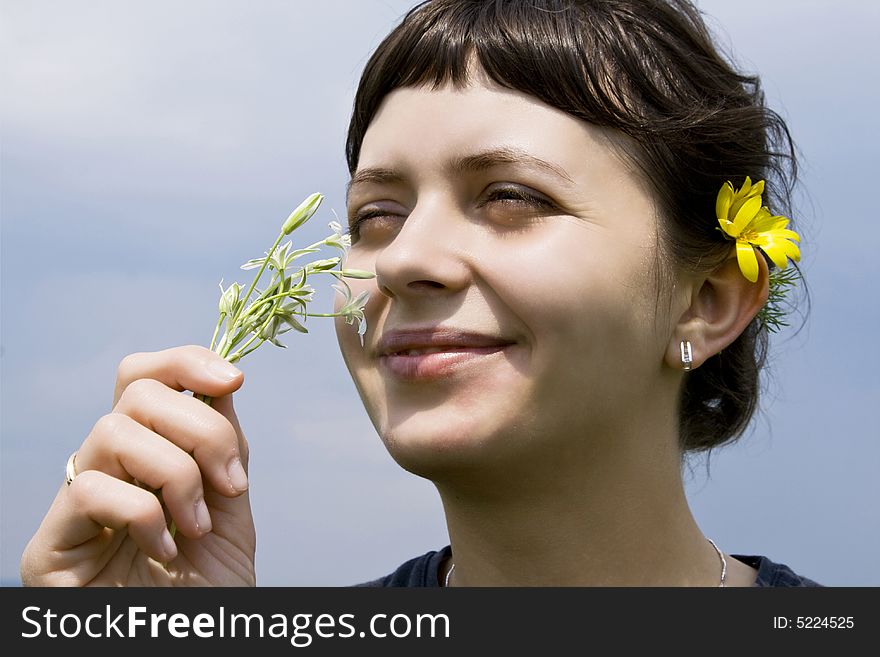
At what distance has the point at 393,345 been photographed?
235 centimetres

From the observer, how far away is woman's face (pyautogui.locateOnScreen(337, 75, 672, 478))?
222 centimetres

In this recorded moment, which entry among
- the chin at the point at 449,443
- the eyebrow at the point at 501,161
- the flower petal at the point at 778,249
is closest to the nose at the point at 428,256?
the eyebrow at the point at 501,161

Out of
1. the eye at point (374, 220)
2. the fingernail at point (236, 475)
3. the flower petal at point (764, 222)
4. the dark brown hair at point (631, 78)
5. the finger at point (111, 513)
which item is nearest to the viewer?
the finger at point (111, 513)

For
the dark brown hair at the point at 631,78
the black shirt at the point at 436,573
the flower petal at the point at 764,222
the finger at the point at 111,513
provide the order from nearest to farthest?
the finger at the point at 111,513, the dark brown hair at the point at 631,78, the flower petal at the point at 764,222, the black shirt at the point at 436,573

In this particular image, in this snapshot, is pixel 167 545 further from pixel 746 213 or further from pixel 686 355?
pixel 746 213

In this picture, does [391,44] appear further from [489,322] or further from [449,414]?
[449,414]

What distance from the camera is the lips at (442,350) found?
2230 mm

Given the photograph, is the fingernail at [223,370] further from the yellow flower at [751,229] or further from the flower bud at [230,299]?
the yellow flower at [751,229]

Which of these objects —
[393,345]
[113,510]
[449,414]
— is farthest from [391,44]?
[113,510]

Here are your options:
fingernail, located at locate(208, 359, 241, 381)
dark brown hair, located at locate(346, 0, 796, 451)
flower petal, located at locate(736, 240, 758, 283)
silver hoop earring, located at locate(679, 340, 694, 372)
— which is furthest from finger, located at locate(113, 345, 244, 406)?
flower petal, located at locate(736, 240, 758, 283)

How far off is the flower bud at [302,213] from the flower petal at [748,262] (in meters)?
1.19

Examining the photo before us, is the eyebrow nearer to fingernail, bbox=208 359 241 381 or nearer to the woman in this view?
the woman

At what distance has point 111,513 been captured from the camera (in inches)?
80.9

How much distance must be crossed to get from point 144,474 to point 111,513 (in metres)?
0.11
